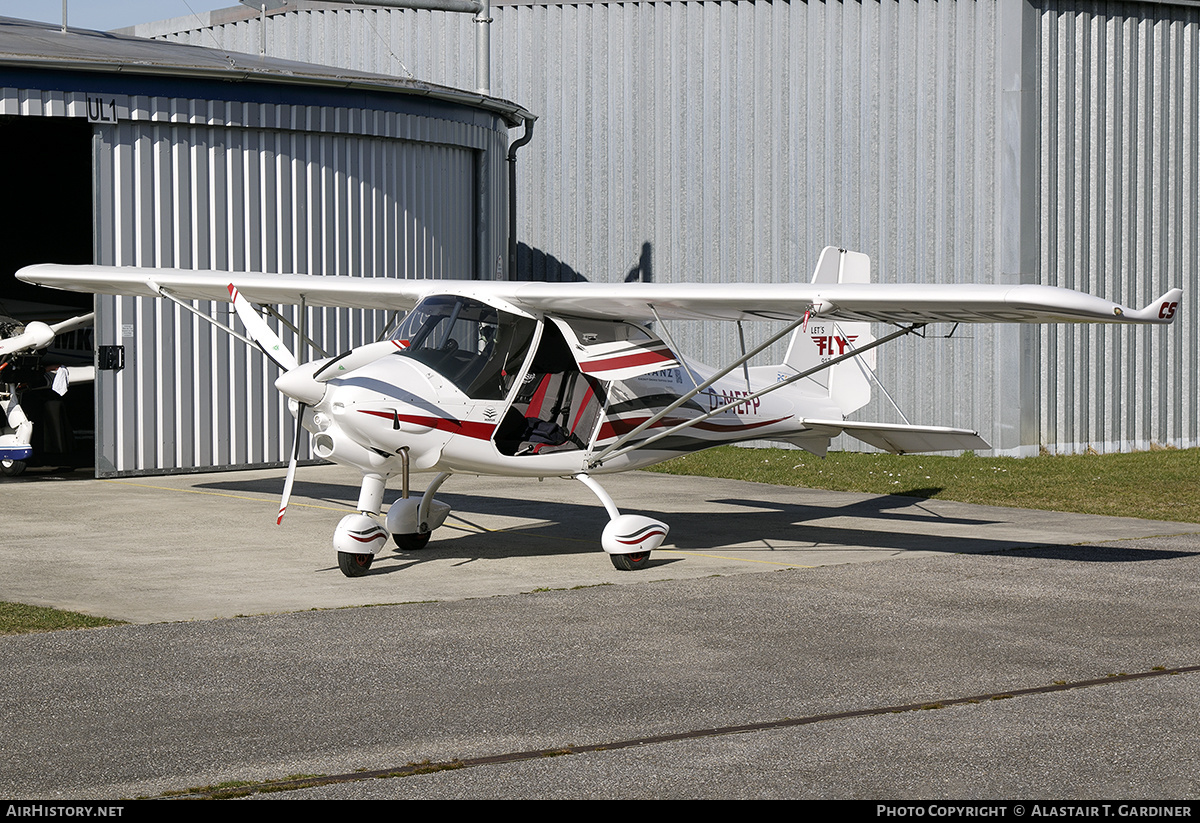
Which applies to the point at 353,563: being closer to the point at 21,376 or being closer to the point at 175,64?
the point at 175,64

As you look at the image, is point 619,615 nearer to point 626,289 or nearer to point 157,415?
point 626,289

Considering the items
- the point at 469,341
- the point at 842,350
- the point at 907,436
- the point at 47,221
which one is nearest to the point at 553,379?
the point at 469,341

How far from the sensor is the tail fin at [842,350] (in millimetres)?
12883

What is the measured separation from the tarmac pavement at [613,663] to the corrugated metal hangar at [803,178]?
17.3ft

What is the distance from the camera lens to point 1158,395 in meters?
19.8

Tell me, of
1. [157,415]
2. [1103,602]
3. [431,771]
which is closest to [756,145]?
[157,415]

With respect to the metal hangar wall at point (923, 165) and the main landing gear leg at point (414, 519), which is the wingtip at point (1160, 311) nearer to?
the main landing gear leg at point (414, 519)

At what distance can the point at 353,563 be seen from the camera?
32.3 feet

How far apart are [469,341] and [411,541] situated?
1.78m

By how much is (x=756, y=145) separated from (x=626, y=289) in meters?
10.7

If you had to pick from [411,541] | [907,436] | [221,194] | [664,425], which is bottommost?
[411,541]

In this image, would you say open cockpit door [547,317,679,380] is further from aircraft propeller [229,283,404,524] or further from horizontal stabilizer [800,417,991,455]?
horizontal stabilizer [800,417,991,455]

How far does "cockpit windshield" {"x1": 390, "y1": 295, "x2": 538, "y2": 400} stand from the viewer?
10016 mm

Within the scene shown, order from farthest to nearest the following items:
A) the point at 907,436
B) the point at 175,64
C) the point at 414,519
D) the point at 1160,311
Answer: the point at 175,64 → the point at 907,436 → the point at 414,519 → the point at 1160,311
